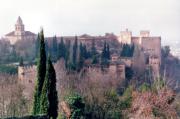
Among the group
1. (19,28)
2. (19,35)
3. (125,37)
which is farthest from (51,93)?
(125,37)

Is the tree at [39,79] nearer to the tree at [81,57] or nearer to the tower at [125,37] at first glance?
the tree at [81,57]

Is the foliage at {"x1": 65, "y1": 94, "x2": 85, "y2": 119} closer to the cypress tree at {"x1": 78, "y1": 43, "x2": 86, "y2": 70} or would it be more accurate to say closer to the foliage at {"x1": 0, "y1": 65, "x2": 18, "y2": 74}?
the foliage at {"x1": 0, "y1": 65, "x2": 18, "y2": 74}

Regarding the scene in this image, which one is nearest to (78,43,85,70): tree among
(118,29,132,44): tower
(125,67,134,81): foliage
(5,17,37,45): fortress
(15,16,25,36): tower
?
(125,67,134,81): foliage

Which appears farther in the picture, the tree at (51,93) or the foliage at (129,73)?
the foliage at (129,73)

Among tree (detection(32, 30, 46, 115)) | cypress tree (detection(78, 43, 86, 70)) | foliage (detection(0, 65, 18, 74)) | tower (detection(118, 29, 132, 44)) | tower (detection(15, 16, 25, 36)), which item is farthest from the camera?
tower (detection(118, 29, 132, 44))

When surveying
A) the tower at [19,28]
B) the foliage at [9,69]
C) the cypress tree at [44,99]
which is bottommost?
the foliage at [9,69]

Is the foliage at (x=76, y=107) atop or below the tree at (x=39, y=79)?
below

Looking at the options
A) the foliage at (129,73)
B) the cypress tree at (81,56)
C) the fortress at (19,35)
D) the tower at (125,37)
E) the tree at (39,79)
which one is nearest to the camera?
the tree at (39,79)

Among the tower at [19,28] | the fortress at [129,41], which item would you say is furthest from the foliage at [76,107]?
the tower at [19,28]

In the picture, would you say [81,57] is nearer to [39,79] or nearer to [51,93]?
[39,79]

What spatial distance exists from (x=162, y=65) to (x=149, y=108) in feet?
132

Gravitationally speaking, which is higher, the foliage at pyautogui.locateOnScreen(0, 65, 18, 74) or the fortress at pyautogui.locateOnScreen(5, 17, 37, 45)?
the fortress at pyautogui.locateOnScreen(5, 17, 37, 45)

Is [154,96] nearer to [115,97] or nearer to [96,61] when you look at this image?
[115,97]

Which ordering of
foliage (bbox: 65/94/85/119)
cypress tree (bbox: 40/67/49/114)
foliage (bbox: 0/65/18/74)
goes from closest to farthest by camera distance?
cypress tree (bbox: 40/67/49/114) < foliage (bbox: 65/94/85/119) < foliage (bbox: 0/65/18/74)
